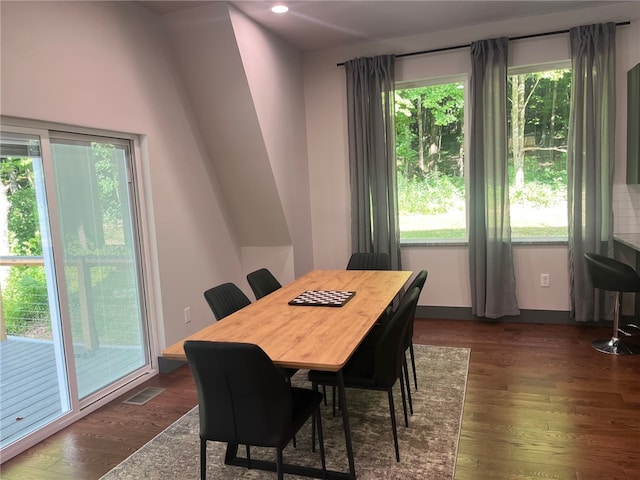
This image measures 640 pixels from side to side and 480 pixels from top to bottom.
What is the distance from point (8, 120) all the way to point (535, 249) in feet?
14.3

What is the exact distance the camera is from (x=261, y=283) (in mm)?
3271

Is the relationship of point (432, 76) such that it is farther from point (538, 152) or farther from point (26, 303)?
point (26, 303)

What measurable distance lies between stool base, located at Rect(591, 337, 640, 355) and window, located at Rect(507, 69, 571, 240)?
1.09m

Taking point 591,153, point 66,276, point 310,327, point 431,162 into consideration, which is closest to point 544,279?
point 591,153

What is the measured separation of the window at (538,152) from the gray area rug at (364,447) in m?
2.15

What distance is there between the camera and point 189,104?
13.0 feet

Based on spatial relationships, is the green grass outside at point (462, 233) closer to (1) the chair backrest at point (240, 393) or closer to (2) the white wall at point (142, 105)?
(2) the white wall at point (142, 105)

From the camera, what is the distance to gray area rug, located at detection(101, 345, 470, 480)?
2.27 m

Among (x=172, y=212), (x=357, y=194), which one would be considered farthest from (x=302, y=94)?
(x=172, y=212)

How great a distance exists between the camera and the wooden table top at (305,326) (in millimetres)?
1910

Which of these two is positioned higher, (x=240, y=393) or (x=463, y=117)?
(x=463, y=117)

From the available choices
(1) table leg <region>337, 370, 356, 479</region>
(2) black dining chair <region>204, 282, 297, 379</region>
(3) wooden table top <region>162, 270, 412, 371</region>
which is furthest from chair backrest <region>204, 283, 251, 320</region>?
(1) table leg <region>337, 370, 356, 479</region>

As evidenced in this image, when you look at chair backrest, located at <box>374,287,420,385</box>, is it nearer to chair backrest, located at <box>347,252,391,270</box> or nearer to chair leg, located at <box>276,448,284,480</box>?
chair leg, located at <box>276,448,284,480</box>

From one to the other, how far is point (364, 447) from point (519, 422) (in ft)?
3.13
